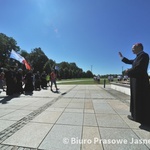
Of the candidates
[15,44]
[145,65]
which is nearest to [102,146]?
[145,65]

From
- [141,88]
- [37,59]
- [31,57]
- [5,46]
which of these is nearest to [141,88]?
[141,88]

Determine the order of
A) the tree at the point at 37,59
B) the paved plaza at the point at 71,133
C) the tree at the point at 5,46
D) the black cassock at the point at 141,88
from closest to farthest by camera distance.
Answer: the paved plaza at the point at 71,133
the black cassock at the point at 141,88
the tree at the point at 5,46
the tree at the point at 37,59

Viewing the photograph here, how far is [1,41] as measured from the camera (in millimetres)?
49219

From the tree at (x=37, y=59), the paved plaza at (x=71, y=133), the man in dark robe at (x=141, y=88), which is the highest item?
the tree at (x=37, y=59)

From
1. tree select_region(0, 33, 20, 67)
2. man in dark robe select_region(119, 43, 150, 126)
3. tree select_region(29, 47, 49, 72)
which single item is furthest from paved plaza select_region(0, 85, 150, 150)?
tree select_region(29, 47, 49, 72)

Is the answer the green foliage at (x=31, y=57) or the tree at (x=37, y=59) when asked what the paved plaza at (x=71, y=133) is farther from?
the tree at (x=37, y=59)

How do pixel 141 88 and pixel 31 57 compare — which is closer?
pixel 141 88

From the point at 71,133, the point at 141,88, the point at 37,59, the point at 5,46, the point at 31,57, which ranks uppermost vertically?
the point at 5,46

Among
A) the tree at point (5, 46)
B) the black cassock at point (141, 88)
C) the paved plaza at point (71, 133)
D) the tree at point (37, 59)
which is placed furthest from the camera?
the tree at point (37, 59)

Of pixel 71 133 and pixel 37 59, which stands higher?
pixel 37 59

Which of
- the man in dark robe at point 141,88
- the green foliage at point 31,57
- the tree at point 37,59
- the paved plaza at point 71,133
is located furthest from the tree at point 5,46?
the man in dark robe at point 141,88

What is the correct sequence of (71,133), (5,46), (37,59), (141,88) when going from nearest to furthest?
(71,133), (141,88), (5,46), (37,59)

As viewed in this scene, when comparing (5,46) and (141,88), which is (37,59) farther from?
(141,88)

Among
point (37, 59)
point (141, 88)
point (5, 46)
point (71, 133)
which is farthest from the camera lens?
point (37, 59)
